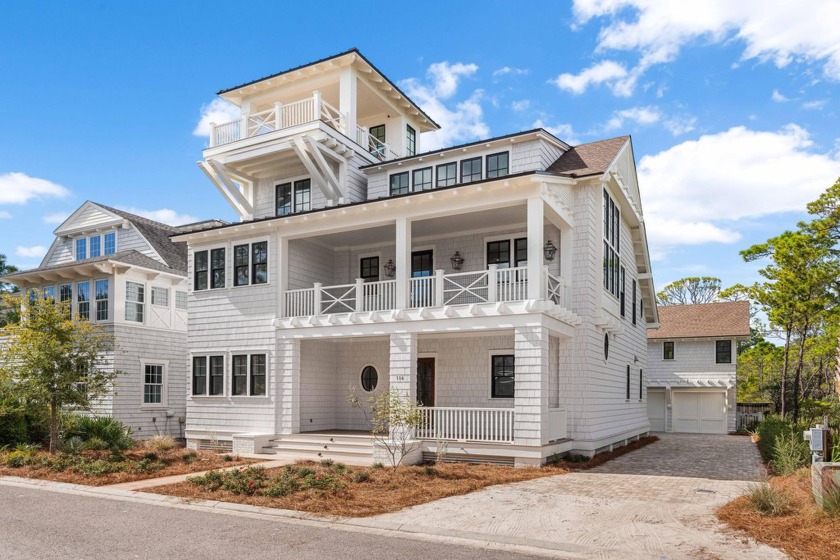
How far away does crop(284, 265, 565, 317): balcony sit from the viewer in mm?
15883

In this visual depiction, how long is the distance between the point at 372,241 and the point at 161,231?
13084 mm

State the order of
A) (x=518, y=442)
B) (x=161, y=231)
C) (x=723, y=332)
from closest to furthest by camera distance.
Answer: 1. (x=518, y=442)
2. (x=161, y=231)
3. (x=723, y=332)

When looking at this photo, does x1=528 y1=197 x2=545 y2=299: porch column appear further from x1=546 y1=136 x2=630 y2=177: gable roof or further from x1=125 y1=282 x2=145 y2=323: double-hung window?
x1=125 y1=282 x2=145 y2=323: double-hung window

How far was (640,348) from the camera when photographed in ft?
86.2

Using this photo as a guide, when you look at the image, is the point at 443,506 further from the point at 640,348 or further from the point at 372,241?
the point at 640,348

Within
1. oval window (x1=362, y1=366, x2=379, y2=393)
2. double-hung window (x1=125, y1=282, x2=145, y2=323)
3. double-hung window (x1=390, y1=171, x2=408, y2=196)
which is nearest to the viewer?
oval window (x1=362, y1=366, x2=379, y2=393)

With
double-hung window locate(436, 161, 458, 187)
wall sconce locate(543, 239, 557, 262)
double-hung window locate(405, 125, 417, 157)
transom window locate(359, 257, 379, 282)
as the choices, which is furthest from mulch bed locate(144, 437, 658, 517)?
double-hung window locate(405, 125, 417, 157)

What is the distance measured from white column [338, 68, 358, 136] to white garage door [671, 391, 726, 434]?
22165mm

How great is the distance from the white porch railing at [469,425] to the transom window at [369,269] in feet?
18.5

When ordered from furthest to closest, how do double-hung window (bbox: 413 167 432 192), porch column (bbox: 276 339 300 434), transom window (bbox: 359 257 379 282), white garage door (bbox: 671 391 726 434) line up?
white garage door (bbox: 671 391 726 434)
transom window (bbox: 359 257 379 282)
double-hung window (bbox: 413 167 432 192)
porch column (bbox: 276 339 300 434)

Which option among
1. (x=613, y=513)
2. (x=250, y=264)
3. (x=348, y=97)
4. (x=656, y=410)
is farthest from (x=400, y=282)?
(x=656, y=410)

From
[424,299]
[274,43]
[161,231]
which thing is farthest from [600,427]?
[161,231]

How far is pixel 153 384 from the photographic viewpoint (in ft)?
82.8

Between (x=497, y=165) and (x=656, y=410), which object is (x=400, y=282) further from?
(x=656, y=410)
